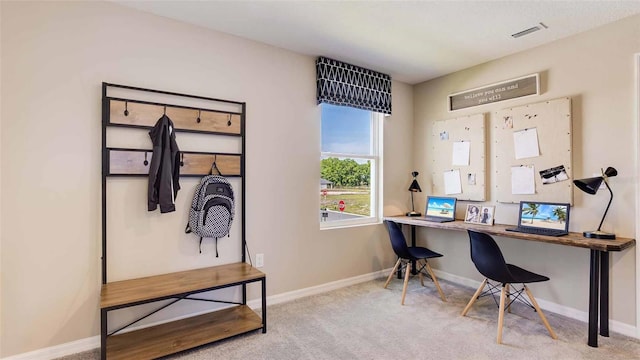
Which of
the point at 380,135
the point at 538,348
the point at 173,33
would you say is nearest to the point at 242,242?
the point at 173,33

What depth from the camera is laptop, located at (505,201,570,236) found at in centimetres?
274

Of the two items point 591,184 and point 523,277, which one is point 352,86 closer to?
point 591,184

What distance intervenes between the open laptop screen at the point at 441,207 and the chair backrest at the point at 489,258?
1027 mm

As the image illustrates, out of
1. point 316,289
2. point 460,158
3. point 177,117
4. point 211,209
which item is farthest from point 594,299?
point 177,117

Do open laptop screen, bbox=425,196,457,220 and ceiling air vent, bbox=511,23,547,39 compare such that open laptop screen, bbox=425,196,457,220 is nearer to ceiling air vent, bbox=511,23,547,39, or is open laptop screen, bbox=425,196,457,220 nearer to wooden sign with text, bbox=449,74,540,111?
wooden sign with text, bbox=449,74,540,111

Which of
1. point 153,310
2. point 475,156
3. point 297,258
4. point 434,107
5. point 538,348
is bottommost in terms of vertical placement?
point 538,348

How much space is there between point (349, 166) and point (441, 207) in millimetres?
1220

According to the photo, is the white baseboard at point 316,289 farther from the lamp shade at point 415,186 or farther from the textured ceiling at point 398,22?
the textured ceiling at point 398,22

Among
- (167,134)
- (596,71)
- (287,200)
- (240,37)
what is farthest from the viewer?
(287,200)

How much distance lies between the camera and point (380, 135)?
402 centimetres

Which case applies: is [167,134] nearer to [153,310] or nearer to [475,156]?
[153,310]

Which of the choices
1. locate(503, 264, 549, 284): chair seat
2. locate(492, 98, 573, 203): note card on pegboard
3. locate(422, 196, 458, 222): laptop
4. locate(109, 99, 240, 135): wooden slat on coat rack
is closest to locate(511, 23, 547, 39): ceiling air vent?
locate(492, 98, 573, 203): note card on pegboard

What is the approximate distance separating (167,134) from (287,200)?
1268 mm

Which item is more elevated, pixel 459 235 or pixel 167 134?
pixel 167 134
